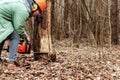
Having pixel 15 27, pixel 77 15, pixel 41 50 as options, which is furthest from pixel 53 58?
pixel 77 15

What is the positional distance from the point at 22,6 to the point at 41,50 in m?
1.89

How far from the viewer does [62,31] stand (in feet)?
79.3

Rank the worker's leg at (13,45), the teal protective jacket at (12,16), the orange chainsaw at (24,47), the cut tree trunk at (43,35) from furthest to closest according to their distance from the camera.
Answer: the cut tree trunk at (43,35) → the orange chainsaw at (24,47) → the worker's leg at (13,45) → the teal protective jacket at (12,16)

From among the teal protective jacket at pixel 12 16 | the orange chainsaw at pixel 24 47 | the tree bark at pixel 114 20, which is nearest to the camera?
the teal protective jacket at pixel 12 16

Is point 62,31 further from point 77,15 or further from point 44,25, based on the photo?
point 44,25

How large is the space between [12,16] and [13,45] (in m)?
0.65

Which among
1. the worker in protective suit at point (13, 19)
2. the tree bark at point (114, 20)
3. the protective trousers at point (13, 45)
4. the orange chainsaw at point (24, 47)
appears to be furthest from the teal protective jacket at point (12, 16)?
the tree bark at point (114, 20)

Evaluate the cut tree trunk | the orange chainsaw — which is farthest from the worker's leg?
the cut tree trunk

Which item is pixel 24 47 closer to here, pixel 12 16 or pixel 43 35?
pixel 43 35

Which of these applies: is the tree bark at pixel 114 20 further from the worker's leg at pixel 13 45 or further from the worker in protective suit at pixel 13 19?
the worker's leg at pixel 13 45

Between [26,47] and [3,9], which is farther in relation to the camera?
[26,47]

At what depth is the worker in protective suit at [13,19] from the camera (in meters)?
7.48

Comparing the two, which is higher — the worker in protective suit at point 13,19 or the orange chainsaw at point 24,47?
the worker in protective suit at point 13,19

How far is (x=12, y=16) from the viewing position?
25.0ft
